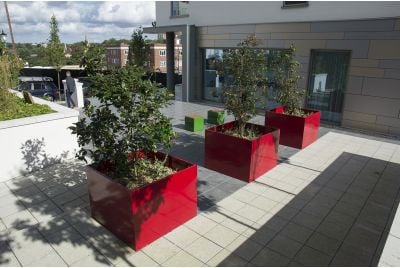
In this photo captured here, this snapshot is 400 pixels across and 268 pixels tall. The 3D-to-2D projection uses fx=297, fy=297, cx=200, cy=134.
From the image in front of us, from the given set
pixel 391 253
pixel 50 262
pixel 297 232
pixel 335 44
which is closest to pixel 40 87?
pixel 50 262

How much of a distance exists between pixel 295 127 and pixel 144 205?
619 cm

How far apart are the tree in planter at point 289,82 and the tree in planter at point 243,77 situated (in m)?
2.26

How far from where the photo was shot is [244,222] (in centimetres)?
543

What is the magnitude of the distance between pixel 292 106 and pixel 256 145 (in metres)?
3.61

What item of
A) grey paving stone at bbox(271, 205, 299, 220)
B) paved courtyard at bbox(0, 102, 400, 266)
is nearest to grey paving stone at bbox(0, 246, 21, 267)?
paved courtyard at bbox(0, 102, 400, 266)

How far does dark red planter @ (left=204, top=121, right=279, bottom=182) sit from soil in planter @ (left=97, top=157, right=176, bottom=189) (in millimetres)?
2142

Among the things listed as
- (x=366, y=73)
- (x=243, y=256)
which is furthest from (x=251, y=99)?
(x=366, y=73)

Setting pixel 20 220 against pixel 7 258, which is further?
pixel 20 220

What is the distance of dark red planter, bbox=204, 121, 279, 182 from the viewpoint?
7.02m

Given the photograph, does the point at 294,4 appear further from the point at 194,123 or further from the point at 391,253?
the point at 391,253

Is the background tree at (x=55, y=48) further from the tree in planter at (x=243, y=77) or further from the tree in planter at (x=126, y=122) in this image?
the tree in planter at (x=126, y=122)

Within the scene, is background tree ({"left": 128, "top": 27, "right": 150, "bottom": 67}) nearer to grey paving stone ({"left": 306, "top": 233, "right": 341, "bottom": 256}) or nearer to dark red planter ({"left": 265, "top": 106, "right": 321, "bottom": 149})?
dark red planter ({"left": 265, "top": 106, "right": 321, "bottom": 149})

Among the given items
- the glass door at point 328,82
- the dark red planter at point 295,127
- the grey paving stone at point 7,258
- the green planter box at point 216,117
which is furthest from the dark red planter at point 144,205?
the glass door at point 328,82

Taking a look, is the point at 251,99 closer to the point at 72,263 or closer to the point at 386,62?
the point at 72,263
